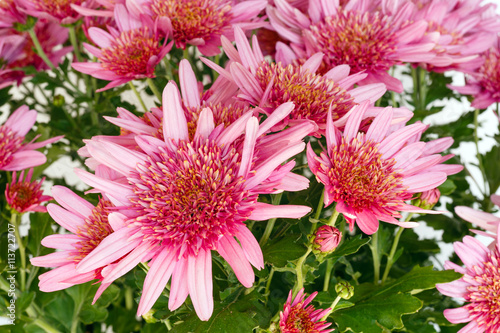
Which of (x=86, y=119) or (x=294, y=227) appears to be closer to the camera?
(x=294, y=227)

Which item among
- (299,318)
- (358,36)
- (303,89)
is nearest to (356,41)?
(358,36)

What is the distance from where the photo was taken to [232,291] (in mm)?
450

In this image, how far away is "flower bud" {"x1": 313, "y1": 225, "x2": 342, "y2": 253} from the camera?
0.41 meters

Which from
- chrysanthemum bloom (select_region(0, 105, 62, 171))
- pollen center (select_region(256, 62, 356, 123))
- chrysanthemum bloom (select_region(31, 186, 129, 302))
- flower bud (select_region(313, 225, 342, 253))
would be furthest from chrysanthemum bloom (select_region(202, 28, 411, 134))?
chrysanthemum bloom (select_region(0, 105, 62, 171))

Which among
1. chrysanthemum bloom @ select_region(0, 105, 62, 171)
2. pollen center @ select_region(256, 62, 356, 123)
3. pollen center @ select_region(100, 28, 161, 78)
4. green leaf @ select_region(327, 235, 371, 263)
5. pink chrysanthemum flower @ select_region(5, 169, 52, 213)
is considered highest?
pollen center @ select_region(100, 28, 161, 78)

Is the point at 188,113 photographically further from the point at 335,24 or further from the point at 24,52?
the point at 24,52

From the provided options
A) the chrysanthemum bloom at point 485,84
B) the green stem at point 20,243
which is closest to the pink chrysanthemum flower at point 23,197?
the green stem at point 20,243

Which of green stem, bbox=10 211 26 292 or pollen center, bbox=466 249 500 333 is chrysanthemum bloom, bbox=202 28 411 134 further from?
green stem, bbox=10 211 26 292

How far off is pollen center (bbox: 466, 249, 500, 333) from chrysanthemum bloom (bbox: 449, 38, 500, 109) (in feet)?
1.05

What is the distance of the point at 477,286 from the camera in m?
0.51

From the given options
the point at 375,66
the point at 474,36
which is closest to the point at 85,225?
the point at 375,66

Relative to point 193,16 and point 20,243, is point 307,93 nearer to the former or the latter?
point 193,16

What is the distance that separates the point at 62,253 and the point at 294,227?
0.86ft

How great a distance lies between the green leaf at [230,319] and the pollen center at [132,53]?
295mm
